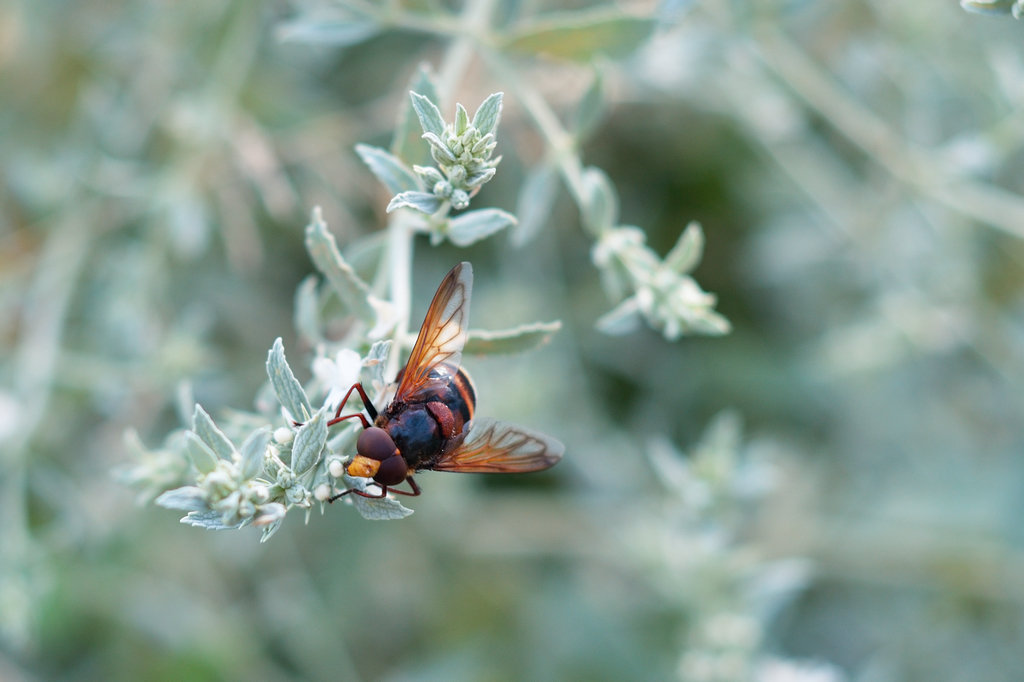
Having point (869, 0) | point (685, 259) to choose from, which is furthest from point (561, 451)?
point (869, 0)

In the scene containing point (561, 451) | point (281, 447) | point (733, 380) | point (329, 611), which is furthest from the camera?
point (733, 380)

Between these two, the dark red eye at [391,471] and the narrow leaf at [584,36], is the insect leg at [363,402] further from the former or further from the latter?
the narrow leaf at [584,36]

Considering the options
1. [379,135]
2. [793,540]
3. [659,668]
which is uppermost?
[379,135]

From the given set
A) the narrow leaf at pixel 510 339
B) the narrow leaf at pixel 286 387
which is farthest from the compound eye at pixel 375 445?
the narrow leaf at pixel 510 339

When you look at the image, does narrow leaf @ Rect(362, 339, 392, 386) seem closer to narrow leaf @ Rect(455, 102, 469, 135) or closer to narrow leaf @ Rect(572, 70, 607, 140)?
narrow leaf @ Rect(455, 102, 469, 135)

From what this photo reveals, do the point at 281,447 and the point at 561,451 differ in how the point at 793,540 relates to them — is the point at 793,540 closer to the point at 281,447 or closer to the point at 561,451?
the point at 561,451

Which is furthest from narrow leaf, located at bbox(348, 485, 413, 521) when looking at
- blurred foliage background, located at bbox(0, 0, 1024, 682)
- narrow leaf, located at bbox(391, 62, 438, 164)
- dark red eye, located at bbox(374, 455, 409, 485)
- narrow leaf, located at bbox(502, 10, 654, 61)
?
blurred foliage background, located at bbox(0, 0, 1024, 682)

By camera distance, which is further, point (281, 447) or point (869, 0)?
point (869, 0)
